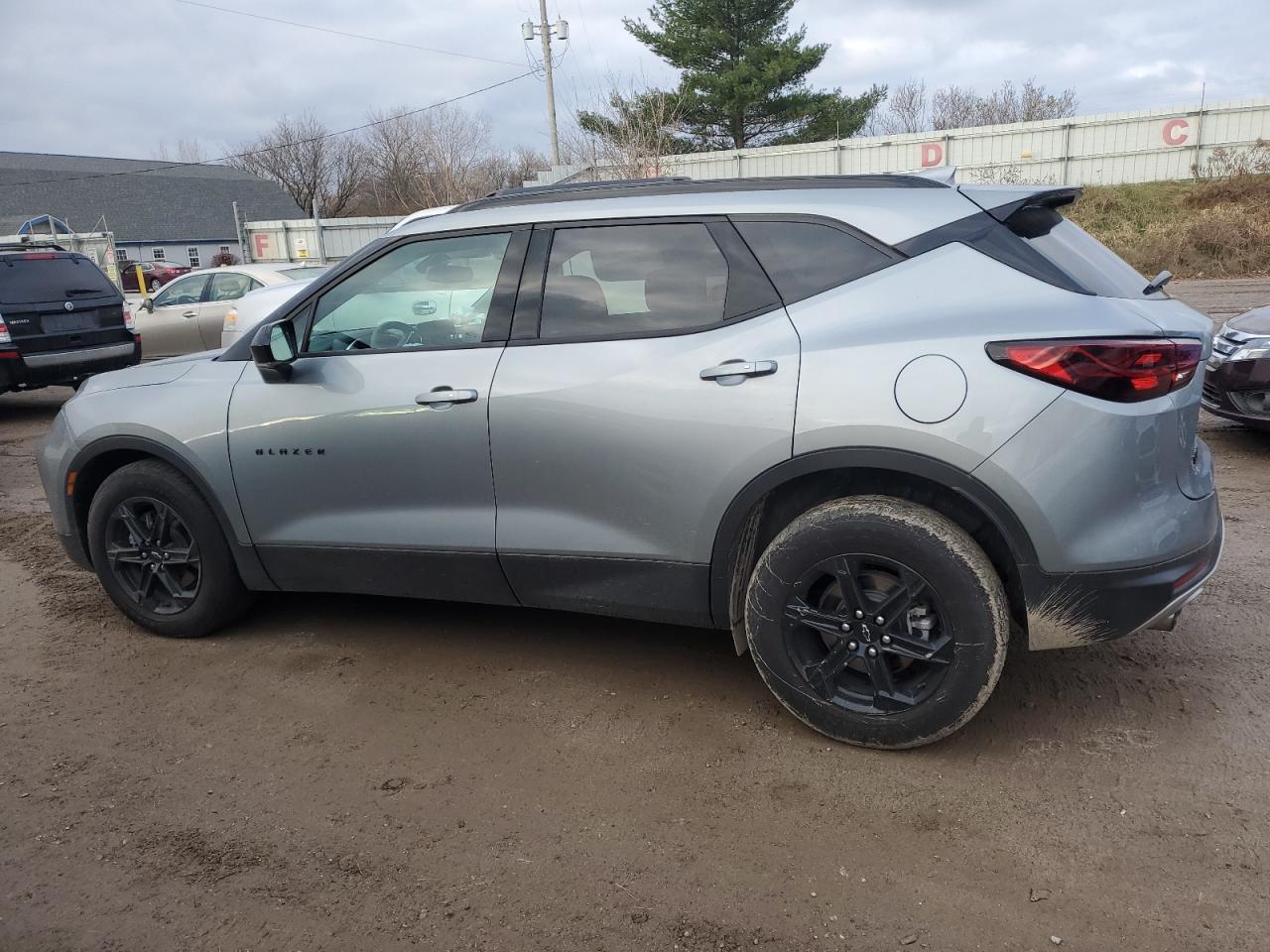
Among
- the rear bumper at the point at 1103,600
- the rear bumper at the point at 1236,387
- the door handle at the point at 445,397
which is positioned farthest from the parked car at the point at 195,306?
the rear bumper at the point at 1103,600

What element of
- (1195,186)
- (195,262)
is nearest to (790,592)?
(1195,186)

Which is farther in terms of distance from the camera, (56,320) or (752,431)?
(56,320)

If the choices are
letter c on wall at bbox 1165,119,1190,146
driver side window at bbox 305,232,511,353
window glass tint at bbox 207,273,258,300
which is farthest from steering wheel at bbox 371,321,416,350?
letter c on wall at bbox 1165,119,1190,146

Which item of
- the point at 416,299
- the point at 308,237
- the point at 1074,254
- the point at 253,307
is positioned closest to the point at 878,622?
the point at 1074,254

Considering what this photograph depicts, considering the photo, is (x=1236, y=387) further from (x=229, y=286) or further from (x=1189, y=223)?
(x=1189, y=223)

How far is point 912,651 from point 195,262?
6875cm

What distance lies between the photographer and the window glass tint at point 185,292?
13.5 m

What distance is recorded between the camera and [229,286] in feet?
44.0

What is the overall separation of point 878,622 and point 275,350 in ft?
8.17

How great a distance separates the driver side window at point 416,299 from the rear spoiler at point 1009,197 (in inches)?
66.8

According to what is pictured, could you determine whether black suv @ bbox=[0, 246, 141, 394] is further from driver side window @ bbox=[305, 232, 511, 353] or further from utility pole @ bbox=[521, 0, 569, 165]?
utility pole @ bbox=[521, 0, 569, 165]

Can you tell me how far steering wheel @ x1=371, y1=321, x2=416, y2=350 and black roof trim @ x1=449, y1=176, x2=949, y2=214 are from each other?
0.52m

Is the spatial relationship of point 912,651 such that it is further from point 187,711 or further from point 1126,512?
point 187,711

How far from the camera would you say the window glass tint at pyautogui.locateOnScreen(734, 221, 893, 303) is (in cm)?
308
